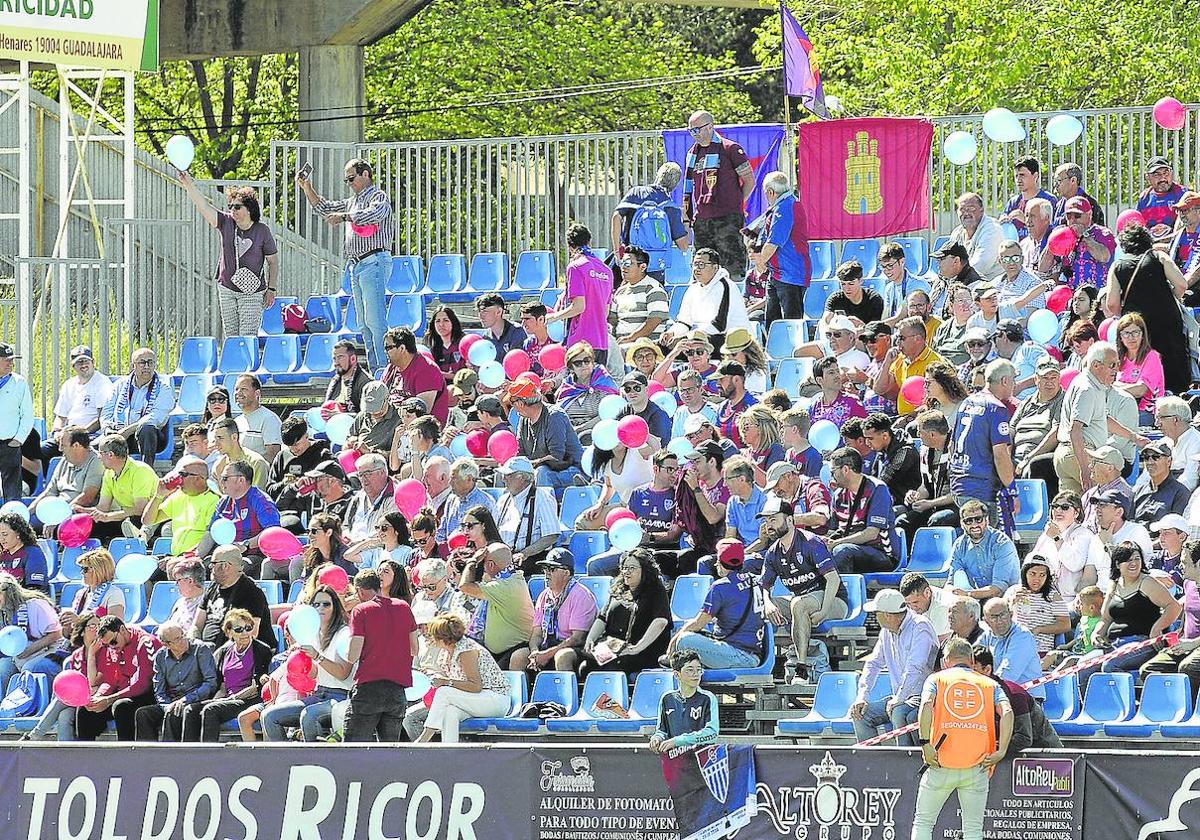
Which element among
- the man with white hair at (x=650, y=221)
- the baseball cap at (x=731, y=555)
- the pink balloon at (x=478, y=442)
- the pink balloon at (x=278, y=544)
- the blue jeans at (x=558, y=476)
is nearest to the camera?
the baseball cap at (x=731, y=555)

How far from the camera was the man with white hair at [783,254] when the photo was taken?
59.4 ft

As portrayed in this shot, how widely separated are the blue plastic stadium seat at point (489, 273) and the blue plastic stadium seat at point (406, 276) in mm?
491

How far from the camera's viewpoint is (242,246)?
1961 cm

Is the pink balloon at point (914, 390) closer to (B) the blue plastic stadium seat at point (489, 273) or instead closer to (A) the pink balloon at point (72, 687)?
(A) the pink balloon at point (72, 687)

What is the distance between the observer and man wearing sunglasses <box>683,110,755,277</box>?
18844 mm

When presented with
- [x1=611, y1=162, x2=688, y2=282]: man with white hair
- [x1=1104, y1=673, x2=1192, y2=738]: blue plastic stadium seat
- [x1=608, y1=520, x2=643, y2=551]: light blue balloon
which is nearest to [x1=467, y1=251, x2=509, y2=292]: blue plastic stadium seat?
[x1=611, y1=162, x2=688, y2=282]: man with white hair

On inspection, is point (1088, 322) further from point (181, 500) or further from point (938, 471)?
point (181, 500)

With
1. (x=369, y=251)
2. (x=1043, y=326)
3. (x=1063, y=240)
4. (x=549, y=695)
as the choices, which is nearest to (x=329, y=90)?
(x=369, y=251)

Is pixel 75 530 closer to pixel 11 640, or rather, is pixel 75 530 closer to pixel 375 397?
pixel 11 640

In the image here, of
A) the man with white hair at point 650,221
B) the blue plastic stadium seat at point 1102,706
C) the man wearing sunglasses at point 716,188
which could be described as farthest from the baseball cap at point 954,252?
the blue plastic stadium seat at point 1102,706

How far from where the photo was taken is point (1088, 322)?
15.5 meters

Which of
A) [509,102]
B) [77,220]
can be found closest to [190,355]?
[77,220]

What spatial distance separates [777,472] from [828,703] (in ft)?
5.47

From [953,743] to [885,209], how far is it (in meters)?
10.1
